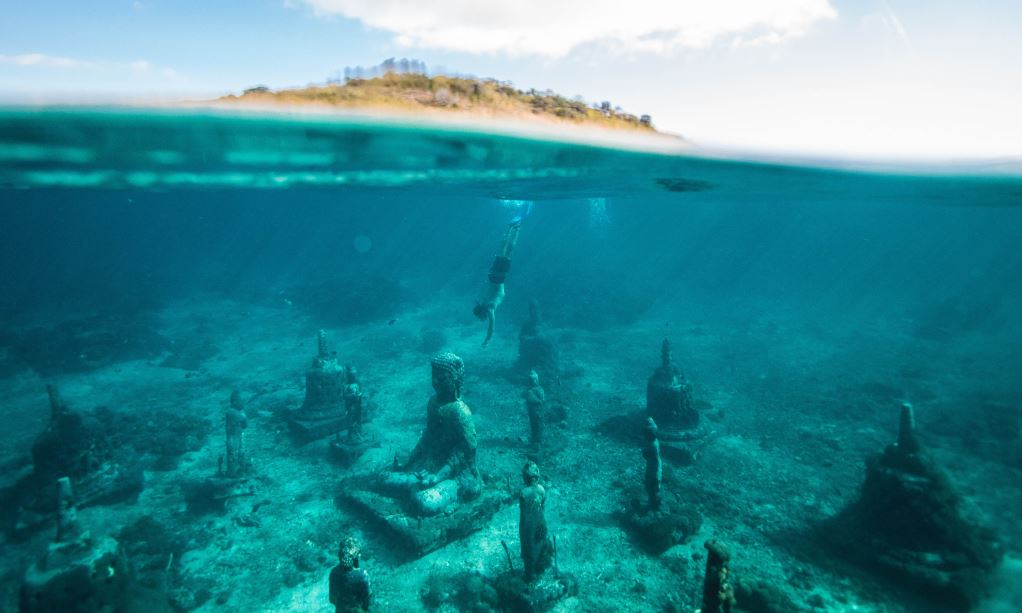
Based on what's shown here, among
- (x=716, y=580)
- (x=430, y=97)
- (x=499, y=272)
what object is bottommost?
(x=716, y=580)

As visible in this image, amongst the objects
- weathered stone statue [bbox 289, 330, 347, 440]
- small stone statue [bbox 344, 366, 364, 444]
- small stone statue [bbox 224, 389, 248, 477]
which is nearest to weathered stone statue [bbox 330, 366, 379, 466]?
small stone statue [bbox 344, 366, 364, 444]

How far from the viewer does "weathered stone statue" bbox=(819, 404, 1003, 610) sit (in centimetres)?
686

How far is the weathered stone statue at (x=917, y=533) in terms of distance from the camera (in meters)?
6.86

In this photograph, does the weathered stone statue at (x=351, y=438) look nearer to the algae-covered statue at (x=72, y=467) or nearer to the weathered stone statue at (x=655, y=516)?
the algae-covered statue at (x=72, y=467)

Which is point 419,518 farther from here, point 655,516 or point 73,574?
point 73,574

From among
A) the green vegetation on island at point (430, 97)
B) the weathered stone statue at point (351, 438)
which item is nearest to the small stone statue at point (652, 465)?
the green vegetation on island at point (430, 97)

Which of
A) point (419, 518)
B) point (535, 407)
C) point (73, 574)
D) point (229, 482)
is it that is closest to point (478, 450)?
point (535, 407)

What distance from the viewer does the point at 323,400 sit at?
1276 cm

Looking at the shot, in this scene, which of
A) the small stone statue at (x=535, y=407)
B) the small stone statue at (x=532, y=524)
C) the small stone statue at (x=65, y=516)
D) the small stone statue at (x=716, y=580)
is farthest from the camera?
the small stone statue at (x=535, y=407)

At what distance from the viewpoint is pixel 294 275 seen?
147ft

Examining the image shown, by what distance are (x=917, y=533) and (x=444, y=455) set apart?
8.27 meters

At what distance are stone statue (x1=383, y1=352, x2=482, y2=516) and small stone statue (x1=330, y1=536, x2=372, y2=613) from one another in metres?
3.12

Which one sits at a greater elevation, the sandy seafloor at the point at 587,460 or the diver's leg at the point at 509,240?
the diver's leg at the point at 509,240

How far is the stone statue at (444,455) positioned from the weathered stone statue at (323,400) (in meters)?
4.36
